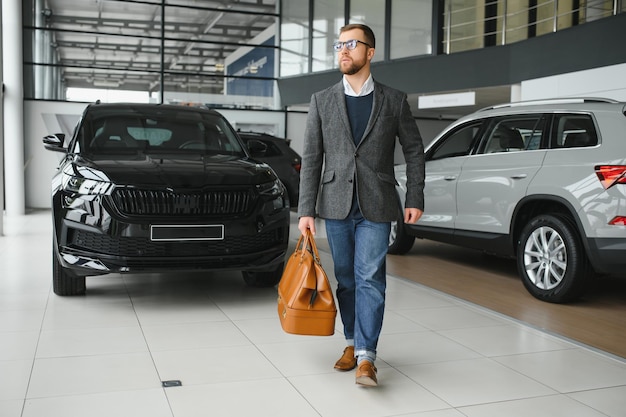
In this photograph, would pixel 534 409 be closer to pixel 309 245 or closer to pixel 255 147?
pixel 309 245

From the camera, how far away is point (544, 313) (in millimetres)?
5215

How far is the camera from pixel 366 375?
3354 mm

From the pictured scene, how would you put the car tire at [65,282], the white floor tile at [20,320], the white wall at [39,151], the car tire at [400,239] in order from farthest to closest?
the white wall at [39,151] < the car tire at [400,239] < the car tire at [65,282] < the white floor tile at [20,320]

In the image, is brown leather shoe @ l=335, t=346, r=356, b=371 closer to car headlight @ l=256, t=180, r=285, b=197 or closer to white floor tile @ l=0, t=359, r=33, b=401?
white floor tile @ l=0, t=359, r=33, b=401

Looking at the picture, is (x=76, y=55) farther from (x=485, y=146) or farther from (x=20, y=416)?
(x=20, y=416)

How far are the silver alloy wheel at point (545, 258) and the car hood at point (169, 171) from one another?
7.20ft

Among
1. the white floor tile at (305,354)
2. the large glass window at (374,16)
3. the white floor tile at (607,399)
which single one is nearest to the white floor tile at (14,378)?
the white floor tile at (305,354)

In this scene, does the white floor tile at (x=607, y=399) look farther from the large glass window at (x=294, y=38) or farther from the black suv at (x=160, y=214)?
the large glass window at (x=294, y=38)

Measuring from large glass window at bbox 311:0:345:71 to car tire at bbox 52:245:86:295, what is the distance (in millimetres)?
11032

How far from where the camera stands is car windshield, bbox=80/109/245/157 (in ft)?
18.8

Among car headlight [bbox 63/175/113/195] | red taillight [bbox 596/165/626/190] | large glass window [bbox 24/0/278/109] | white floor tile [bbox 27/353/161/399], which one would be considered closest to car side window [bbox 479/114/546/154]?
red taillight [bbox 596/165/626/190]

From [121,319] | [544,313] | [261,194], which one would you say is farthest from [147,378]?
[544,313]

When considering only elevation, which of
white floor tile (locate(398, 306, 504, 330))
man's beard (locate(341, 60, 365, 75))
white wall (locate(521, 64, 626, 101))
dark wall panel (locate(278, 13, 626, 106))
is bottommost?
white floor tile (locate(398, 306, 504, 330))

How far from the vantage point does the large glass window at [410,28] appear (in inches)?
521
